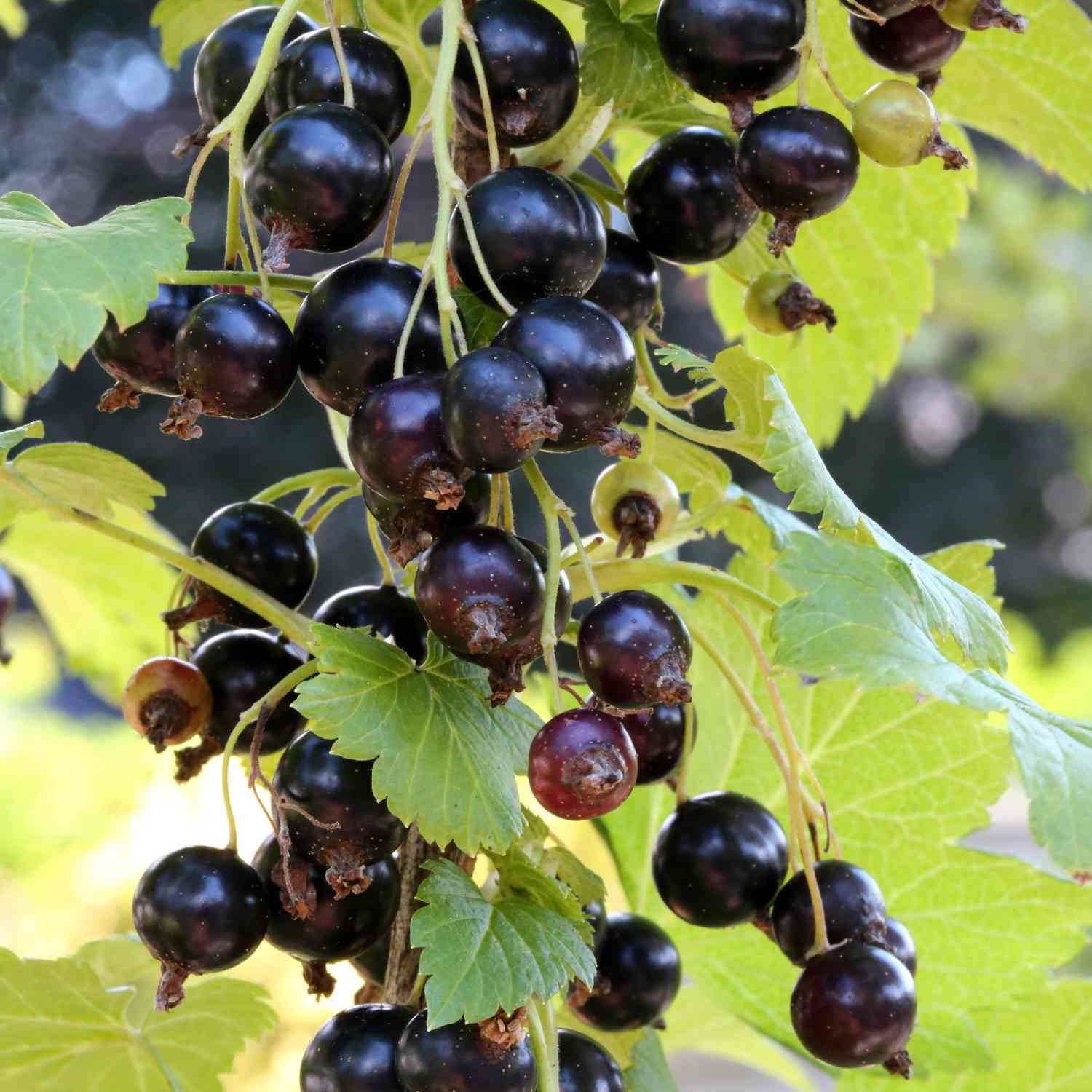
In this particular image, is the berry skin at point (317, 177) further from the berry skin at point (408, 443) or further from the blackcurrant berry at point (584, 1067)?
the blackcurrant berry at point (584, 1067)

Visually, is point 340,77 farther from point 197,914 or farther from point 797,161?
point 197,914

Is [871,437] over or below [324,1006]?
below

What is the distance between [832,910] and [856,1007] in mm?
46

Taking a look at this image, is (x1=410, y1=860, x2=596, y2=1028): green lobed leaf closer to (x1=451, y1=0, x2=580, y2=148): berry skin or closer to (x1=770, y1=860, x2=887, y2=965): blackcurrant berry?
(x1=770, y1=860, x2=887, y2=965): blackcurrant berry

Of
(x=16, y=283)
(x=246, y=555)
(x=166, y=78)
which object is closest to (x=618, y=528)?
(x=246, y=555)

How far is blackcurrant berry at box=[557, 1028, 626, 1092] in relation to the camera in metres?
0.53

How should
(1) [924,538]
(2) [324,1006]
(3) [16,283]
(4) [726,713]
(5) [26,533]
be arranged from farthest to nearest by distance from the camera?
(1) [924,538], (2) [324,1006], (5) [26,533], (4) [726,713], (3) [16,283]

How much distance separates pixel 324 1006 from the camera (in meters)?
1.55

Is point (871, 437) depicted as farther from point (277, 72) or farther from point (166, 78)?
point (277, 72)

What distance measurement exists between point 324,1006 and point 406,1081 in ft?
3.71

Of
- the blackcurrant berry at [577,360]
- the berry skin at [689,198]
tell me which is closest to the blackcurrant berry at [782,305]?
the berry skin at [689,198]

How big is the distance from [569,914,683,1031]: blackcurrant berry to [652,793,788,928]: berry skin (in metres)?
0.03

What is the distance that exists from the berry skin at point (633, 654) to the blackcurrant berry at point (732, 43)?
212 mm

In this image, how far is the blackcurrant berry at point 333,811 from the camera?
1.64 feet
